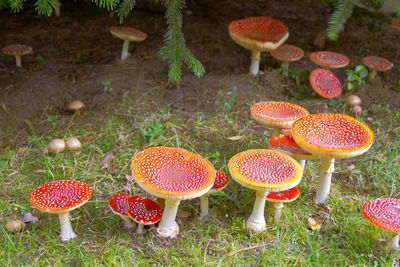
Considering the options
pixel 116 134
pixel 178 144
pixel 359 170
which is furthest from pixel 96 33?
pixel 359 170

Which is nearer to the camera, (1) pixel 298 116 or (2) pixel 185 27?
(1) pixel 298 116

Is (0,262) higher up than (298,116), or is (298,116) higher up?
(298,116)

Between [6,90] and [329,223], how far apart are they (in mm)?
3817

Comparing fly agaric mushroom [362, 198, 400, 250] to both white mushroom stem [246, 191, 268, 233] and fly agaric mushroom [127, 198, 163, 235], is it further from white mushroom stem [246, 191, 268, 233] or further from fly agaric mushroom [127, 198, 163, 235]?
fly agaric mushroom [127, 198, 163, 235]

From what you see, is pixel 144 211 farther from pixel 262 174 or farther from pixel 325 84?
pixel 325 84

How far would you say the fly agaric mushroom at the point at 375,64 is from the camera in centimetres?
477

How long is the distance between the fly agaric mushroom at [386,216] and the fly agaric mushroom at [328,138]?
42 cm

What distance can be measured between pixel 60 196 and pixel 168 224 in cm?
79

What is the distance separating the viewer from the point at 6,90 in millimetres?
4754

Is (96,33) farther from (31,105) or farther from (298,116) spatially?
(298,116)

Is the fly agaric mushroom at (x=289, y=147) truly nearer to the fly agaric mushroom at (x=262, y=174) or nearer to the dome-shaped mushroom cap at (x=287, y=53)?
the fly agaric mushroom at (x=262, y=174)

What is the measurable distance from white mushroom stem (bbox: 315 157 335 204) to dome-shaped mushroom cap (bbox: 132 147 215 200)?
0.94 metres

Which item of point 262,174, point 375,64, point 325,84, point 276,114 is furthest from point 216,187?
point 375,64

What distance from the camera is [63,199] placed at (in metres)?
2.84
